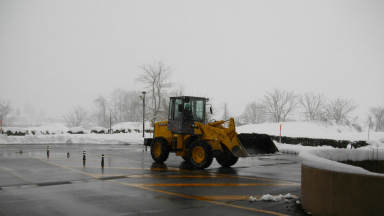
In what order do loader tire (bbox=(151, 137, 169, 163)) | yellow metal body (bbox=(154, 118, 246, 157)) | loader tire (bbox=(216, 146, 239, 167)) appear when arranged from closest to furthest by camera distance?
yellow metal body (bbox=(154, 118, 246, 157))
loader tire (bbox=(216, 146, 239, 167))
loader tire (bbox=(151, 137, 169, 163))

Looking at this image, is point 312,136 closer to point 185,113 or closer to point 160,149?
point 160,149

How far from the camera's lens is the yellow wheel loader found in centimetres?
1483

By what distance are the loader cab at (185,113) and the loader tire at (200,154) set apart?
3.32 feet

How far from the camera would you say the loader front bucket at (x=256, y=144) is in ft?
50.2

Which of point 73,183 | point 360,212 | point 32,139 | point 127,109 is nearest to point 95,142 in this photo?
point 32,139

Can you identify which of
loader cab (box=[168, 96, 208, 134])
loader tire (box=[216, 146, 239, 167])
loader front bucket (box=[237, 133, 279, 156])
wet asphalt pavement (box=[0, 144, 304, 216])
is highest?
loader cab (box=[168, 96, 208, 134])

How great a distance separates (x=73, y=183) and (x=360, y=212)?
874 cm

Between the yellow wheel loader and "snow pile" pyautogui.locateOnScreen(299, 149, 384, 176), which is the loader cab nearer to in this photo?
the yellow wheel loader

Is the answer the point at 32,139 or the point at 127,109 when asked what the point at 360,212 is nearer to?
the point at 32,139

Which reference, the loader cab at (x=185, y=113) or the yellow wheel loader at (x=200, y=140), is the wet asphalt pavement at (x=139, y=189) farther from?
the loader cab at (x=185, y=113)

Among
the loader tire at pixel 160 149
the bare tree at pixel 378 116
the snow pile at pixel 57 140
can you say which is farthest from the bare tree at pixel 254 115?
the loader tire at pixel 160 149

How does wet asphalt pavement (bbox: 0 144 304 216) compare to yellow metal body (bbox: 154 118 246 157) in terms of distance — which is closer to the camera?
wet asphalt pavement (bbox: 0 144 304 216)

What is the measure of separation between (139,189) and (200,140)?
5.44m

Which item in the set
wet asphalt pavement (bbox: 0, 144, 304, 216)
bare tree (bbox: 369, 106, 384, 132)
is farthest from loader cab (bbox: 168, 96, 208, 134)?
bare tree (bbox: 369, 106, 384, 132)
